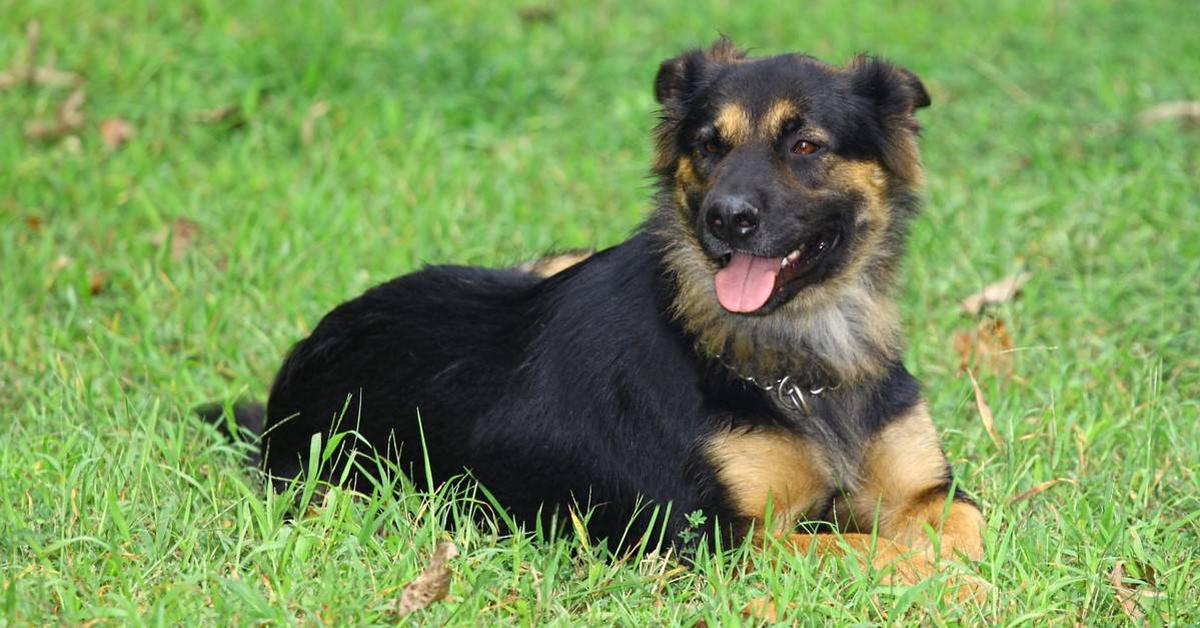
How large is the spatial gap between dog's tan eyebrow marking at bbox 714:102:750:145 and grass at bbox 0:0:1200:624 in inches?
50.9

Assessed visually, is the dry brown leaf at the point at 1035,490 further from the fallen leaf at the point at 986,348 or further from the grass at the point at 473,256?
the fallen leaf at the point at 986,348

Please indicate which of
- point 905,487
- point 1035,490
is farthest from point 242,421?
point 1035,490

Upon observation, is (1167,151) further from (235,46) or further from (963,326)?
(235,46)

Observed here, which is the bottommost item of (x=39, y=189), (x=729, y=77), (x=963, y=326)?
(x=963, y=326)

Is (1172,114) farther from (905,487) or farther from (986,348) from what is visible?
(905,487)

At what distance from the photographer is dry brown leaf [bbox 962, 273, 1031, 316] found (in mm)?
6418

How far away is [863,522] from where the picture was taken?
4594 millimetres

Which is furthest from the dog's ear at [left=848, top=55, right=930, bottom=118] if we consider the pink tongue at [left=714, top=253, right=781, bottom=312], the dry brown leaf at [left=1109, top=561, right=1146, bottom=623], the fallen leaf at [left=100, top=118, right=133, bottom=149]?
the fallen leaf at [left=100, top=118, right=133, bottom=149]

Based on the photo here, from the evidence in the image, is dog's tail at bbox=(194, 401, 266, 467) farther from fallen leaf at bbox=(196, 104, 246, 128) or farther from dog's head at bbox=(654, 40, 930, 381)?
fallen leaf at bbox=(196, 104, 246, 128)

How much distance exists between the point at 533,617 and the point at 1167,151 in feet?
17.7

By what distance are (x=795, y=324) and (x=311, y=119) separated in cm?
445

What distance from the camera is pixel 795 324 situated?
185 inches

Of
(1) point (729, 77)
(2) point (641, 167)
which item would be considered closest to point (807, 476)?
(1) point (729, 77)

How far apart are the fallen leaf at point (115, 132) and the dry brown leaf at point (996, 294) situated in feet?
15.4
